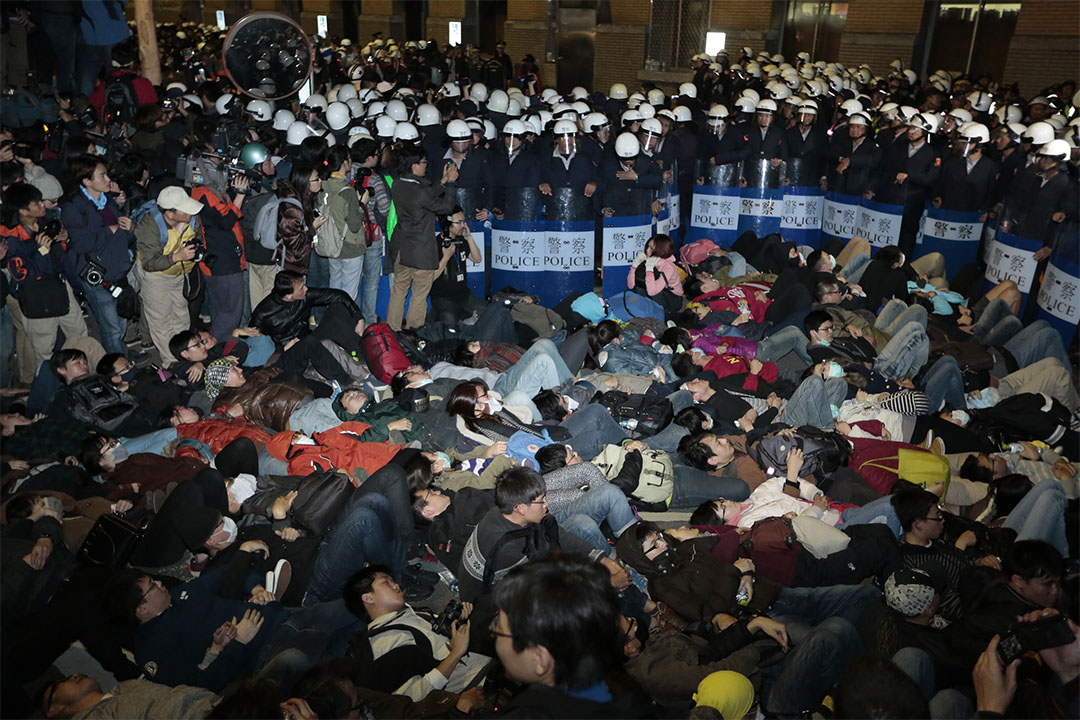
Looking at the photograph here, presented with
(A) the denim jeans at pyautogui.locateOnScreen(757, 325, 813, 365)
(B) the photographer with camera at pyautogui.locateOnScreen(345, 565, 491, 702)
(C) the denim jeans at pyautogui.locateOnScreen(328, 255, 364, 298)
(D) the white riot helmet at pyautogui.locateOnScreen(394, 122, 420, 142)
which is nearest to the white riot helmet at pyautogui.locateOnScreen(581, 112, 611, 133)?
(D) the white riot helmet at pyautogui.locateOnScreen(394, 122, 420, 142)

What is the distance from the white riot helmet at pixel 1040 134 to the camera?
10227 millimetres

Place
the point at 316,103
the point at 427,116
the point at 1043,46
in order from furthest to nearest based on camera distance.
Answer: the point at 1043,46 → the point at 316,103 → the point at 427,116

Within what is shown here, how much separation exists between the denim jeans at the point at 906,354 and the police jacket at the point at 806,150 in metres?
4.58

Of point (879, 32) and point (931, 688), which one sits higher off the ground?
point (879, 32)

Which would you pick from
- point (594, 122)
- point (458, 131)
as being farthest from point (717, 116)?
point (458, 131)

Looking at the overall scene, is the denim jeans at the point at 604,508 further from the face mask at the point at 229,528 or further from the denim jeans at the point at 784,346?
the denim jeans at the point at 784,346

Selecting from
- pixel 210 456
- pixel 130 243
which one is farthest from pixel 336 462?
pixel 130 243

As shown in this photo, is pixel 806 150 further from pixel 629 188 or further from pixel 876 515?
pixel 876 515

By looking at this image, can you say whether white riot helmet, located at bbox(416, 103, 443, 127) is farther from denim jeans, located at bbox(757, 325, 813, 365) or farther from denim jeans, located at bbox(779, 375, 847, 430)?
denim jeans, located at bbox(779, 375, 847, 430)

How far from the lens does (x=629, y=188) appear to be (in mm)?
9531

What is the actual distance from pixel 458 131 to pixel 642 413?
4577mm

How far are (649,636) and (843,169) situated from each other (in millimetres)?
8102

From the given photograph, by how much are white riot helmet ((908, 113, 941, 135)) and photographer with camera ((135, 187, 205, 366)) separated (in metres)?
8.27

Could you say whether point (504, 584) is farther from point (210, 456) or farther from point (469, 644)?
point (210, 456)
